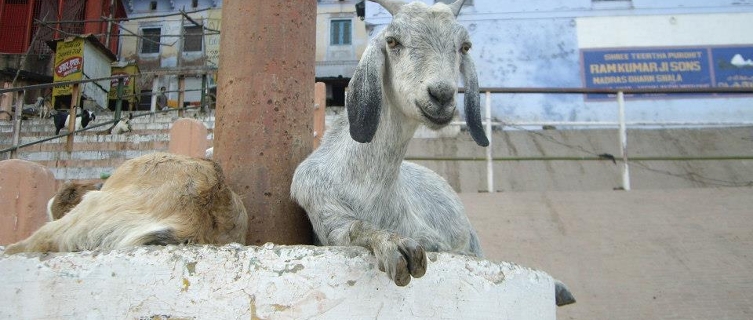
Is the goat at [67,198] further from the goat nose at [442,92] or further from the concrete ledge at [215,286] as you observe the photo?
the goat nose at [442,92]

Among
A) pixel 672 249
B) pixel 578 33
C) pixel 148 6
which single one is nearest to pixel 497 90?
pixel 672 249

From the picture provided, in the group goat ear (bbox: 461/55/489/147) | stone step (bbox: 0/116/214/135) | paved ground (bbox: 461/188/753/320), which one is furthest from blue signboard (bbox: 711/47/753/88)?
goat ear (bbox: 461/55/489/147)

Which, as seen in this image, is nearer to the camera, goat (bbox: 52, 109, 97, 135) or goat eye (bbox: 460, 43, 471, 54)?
goat eye (bbox: 460, 43, 471, 54)

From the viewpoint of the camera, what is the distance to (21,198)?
4566 mm

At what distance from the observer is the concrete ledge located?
7.20ft

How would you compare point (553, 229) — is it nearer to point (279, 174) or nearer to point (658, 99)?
point (279, 174)

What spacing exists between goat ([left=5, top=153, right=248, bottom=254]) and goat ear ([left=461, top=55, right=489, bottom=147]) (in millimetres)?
1108

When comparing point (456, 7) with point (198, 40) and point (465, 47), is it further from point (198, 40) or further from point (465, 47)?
point (198, 40)

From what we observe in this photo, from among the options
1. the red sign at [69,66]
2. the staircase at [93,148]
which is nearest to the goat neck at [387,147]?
the staircase at [93,148]

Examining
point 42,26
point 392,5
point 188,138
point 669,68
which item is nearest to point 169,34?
point 42,26

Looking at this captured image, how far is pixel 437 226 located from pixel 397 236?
3.30 ft

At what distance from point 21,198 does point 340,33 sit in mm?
17459

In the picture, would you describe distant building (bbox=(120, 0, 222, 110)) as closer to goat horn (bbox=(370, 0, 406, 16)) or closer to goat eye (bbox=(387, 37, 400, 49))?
goat horn (bbox=(370, 0, 406, 16))

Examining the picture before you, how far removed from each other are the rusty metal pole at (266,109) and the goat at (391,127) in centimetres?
14
